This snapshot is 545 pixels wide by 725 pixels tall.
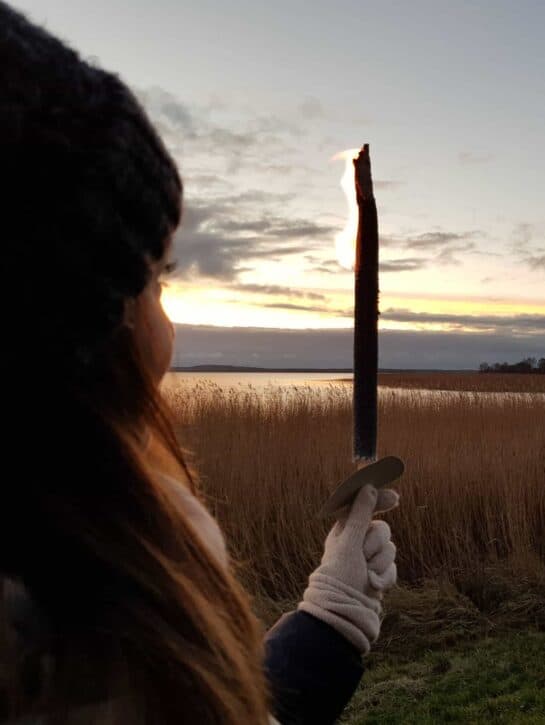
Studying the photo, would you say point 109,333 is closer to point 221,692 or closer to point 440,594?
point 221,692

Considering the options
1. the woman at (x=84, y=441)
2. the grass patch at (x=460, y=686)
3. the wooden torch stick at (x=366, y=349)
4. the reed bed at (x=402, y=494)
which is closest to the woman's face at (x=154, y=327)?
the woman at (x=84, y=441)

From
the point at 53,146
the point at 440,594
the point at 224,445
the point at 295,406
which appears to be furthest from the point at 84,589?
the point at 295,406

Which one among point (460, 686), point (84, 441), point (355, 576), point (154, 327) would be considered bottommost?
point (460, 686)

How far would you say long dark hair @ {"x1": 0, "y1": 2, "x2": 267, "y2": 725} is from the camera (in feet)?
2.45

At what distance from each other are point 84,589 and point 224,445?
689 centimetres

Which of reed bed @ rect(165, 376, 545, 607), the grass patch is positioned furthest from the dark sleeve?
reed bed @ rect(165, 376, 545, 607)

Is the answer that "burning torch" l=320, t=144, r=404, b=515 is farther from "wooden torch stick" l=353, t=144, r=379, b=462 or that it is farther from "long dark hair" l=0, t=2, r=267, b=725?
"long dark hair" l=0, t=2, r=267, b=725

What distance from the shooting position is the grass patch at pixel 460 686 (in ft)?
11.7

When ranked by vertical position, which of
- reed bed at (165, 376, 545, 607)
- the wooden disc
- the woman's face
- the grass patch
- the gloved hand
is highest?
the woman's face

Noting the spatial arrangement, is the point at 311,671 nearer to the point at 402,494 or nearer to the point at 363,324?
the point at 363,324

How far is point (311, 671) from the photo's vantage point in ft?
4.28

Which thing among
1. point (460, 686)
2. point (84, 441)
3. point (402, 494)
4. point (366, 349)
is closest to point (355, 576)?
point (366, 349)

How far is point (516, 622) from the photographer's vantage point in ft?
15.7

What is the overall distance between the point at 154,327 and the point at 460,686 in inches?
140
